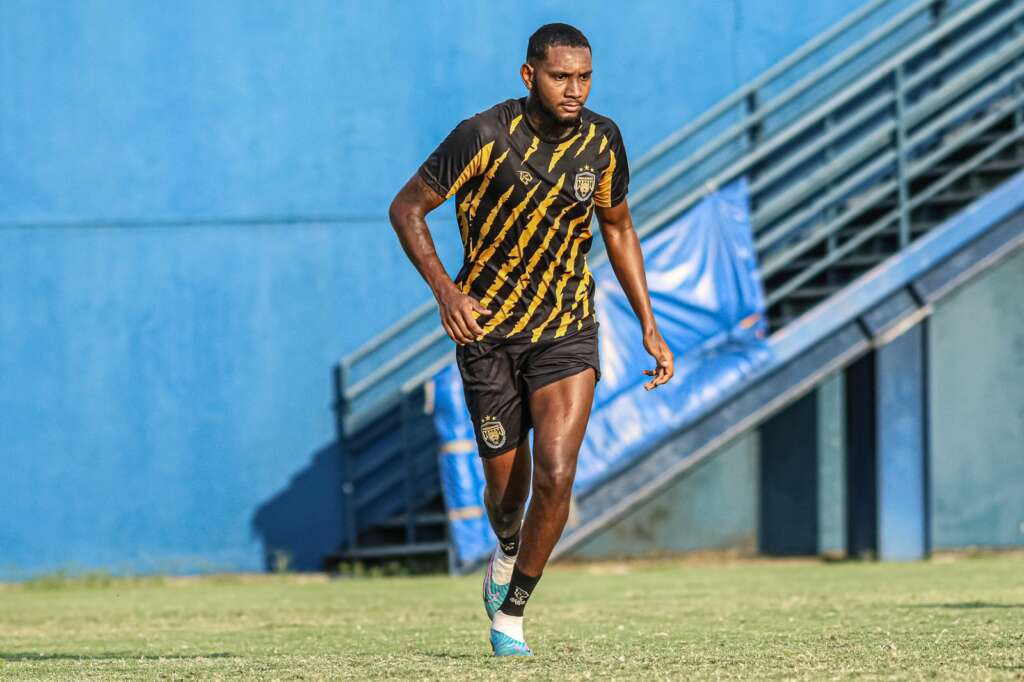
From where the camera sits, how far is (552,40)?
18.5 ft

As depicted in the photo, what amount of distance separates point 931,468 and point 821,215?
2.18 metres

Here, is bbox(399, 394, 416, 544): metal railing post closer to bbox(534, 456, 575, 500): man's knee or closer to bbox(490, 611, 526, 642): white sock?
bbox(490, 611, 526, 642): white sock

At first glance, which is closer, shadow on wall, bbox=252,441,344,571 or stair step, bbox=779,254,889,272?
stair step, bbox=779,254,889,272

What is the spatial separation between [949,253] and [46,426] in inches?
264

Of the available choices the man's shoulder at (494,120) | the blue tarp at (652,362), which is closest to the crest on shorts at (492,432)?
the man's shoulder at (494,120)

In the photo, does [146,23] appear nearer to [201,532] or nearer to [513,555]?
[201,532]

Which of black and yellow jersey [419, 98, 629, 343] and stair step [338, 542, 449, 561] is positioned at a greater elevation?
black and yellow jersey [419, 98, 629, 343]

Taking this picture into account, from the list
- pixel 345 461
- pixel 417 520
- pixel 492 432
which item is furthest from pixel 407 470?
pixel 492 432

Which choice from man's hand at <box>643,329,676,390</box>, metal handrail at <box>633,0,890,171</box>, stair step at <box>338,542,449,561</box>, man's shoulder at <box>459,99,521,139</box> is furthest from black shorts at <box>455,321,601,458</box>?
metal handrail at <box>633,0,890,171</box>

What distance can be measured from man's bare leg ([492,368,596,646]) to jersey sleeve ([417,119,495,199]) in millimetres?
781

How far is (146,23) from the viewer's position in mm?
12797

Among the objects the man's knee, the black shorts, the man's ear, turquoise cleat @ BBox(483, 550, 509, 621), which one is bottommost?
turquoise cleat @ BBox(483, 550, 509, 621)

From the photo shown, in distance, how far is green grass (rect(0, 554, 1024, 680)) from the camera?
5.47 meters

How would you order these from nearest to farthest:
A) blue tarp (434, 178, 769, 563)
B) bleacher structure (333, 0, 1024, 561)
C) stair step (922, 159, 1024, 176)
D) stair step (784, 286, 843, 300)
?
1. blue tarp (434, 178, 769, 563)
2. bleacher structure (333, 0, 1024, 561)
3. stair step (784, 286, 843, 300)
4. stair step (922, 159, 1024, 176)
